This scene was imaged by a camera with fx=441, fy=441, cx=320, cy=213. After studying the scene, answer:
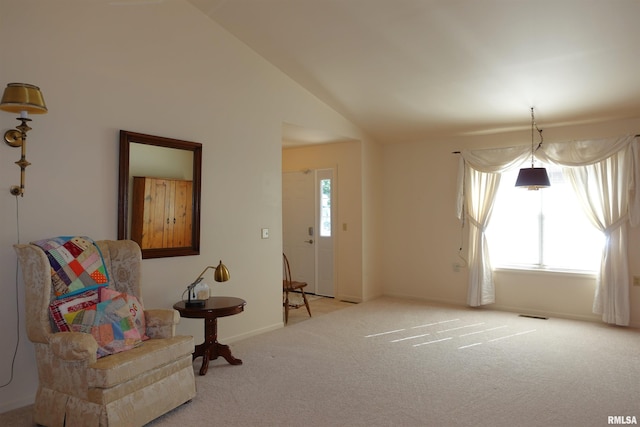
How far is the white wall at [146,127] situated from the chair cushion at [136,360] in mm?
945

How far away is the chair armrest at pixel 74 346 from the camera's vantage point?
100 inches

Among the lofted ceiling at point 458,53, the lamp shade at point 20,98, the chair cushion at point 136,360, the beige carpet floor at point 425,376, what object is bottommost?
the beige carpet floor at point 425,376

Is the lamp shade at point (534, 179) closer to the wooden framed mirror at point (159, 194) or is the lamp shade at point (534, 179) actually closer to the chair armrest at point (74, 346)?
the wooden framed mirror at point (159, 194)

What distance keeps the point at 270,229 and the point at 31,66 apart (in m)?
2.74

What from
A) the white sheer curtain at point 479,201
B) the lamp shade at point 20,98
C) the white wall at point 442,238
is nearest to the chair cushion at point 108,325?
the lamp shade at point 20,98

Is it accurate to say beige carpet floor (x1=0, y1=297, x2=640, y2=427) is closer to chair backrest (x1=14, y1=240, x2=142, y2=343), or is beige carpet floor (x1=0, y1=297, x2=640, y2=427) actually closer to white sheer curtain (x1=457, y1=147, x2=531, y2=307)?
white sheer curtain (x1=457, y1=147, x2=531, y2=307)

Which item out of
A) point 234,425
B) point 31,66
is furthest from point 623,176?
point 31,66

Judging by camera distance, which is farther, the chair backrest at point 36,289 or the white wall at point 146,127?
the white wall at point 146,127

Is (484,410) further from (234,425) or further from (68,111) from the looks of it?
(68,111)

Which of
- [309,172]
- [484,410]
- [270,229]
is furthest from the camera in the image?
[309,172]

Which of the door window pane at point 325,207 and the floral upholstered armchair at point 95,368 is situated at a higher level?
the door window pane at point 325,207

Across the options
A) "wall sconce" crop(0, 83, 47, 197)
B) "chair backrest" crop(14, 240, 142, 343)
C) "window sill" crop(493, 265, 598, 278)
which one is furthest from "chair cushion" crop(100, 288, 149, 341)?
"window sill" crop(493, 265, 598, 278)

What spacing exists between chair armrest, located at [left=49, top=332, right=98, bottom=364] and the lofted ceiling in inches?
124

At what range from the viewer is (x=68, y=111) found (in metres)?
3.33
